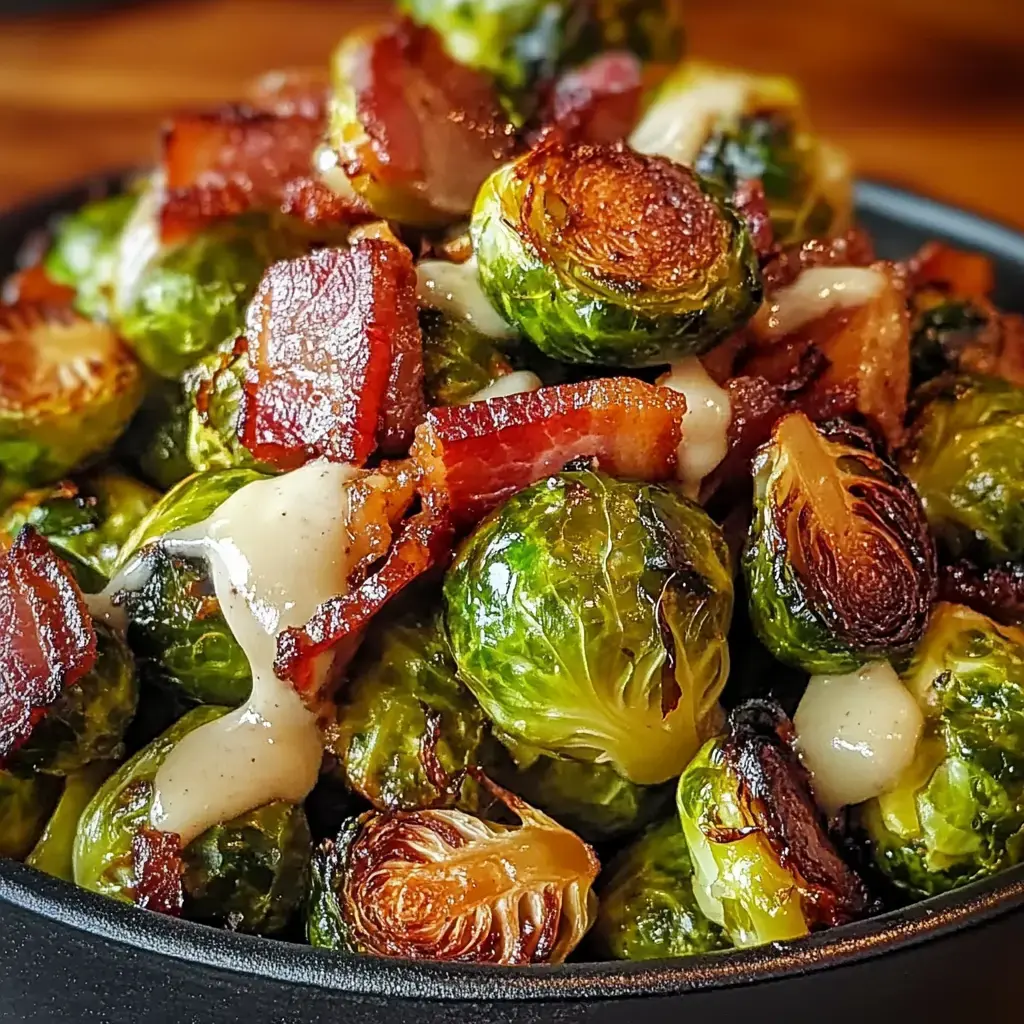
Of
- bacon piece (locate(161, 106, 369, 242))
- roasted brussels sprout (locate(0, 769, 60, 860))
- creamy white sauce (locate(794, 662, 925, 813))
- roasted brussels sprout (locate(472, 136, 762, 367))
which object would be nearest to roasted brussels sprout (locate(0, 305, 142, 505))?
bacon piece (locate(161, 106, 369, 242))

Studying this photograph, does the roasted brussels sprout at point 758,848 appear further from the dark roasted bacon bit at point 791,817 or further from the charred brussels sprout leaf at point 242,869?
the charred brussels sprout leaf at point 242,869

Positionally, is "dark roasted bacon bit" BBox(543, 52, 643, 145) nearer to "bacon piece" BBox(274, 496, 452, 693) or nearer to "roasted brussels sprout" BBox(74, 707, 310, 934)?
"bacon piece" BBox(274, 496, 452, 693)

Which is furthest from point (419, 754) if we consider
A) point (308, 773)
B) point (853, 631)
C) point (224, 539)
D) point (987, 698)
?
point (987, 698)

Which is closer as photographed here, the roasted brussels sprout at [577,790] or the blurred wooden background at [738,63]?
the roasted brussels sprout at [577,790]

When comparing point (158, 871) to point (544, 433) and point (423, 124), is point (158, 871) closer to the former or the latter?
point (544, 433)

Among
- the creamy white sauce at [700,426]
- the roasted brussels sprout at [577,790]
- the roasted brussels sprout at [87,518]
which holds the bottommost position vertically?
the roasted brussels sprout at [577,790]

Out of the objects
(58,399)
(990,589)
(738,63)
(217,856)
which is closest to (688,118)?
(990,589)

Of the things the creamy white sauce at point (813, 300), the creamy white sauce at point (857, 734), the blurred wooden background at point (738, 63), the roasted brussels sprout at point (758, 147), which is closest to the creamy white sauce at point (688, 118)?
the roasted brussels sprout at point (758, 147)
